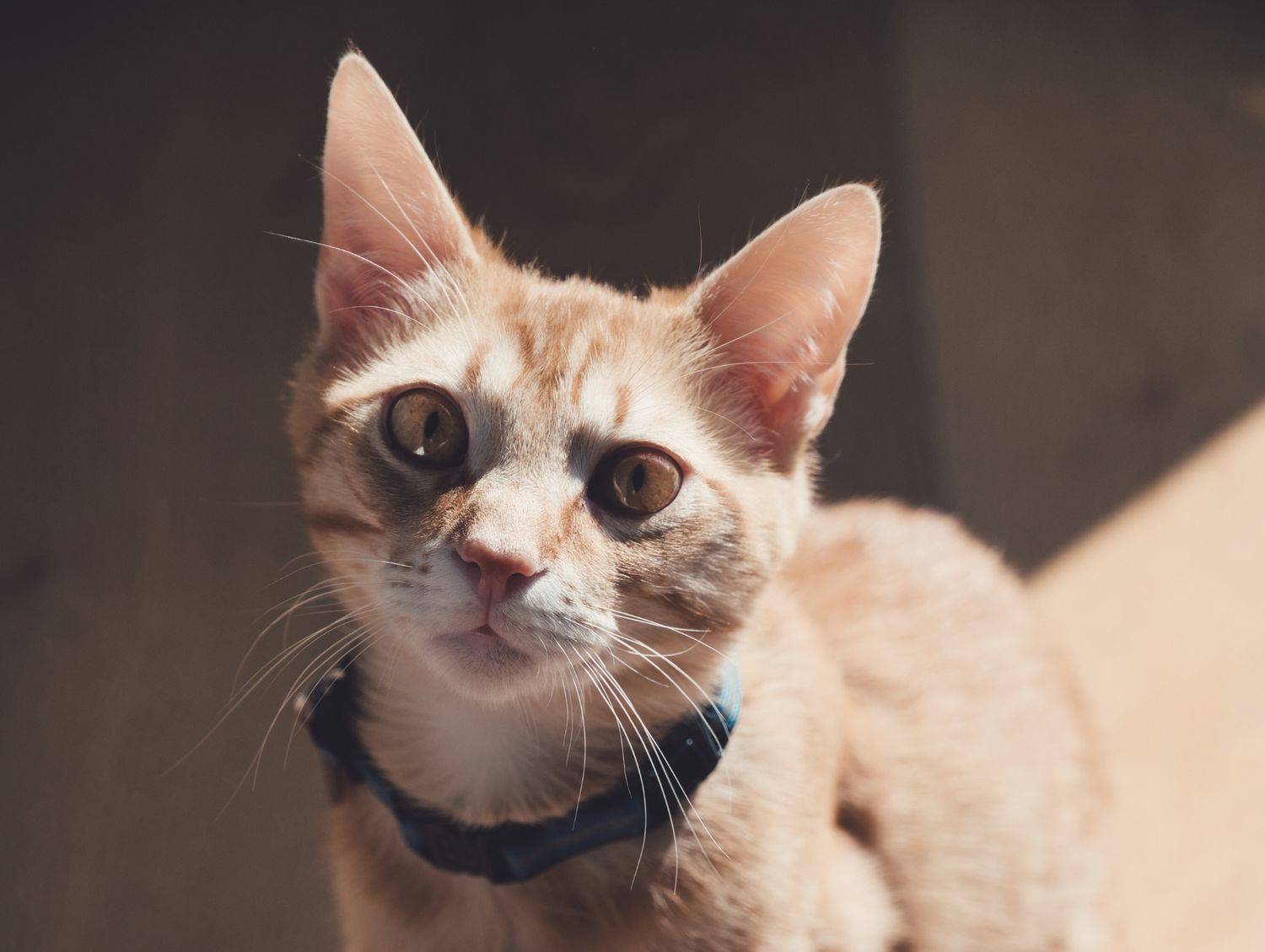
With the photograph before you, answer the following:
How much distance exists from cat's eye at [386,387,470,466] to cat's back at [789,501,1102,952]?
2.03ft

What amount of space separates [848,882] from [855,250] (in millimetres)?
695

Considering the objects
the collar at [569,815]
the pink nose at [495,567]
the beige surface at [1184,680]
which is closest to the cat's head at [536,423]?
the pink nose at [495,567]

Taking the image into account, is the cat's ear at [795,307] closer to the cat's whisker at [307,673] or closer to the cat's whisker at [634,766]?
the cat's whisker at [634,766]

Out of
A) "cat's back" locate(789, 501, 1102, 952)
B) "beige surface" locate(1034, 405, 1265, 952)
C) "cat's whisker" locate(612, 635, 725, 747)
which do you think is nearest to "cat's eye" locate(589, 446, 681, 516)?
"cat's whisker" locate(612, 635, 725, 747)

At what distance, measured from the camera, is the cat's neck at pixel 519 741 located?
1201 mm

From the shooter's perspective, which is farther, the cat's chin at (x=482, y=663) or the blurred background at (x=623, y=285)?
the blurred background at (x=623, y=285)

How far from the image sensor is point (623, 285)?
2217 mm

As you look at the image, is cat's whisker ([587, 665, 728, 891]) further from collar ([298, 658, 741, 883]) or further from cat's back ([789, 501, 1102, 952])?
cat's back ([789, 501, 1102, 952])

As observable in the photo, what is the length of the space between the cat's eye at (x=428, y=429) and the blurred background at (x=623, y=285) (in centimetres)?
69

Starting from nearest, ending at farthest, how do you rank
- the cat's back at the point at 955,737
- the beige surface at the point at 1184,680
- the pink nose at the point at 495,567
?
1. the pink nose at the point at 495,567
2. the cat's back at the point at 955,737
3. the beige surface at the point at 1184,680

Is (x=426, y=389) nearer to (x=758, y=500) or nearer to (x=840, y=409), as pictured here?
(x=758, y=500)

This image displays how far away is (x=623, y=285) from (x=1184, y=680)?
1.22 m

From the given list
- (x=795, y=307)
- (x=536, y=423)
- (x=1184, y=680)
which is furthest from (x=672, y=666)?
(x=1184, y=680)

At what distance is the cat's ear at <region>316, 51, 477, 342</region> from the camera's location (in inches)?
45.3
